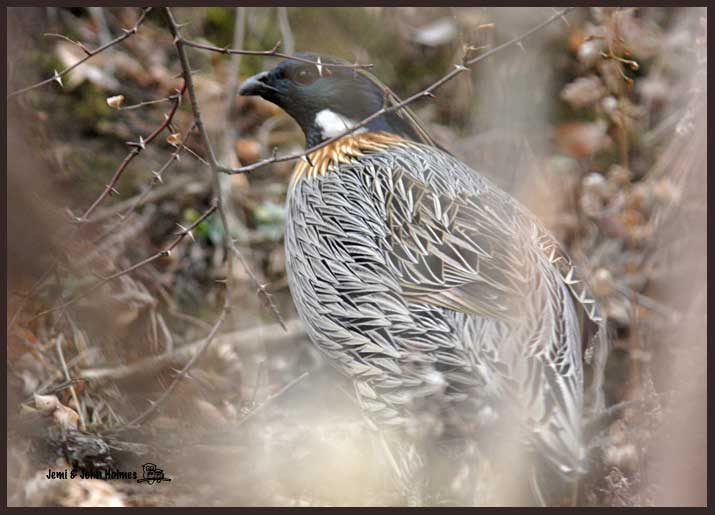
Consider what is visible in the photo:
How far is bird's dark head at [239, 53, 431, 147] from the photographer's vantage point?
425cm

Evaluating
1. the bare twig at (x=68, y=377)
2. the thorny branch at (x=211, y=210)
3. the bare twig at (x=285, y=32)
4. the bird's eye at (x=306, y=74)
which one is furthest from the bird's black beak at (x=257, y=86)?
the bare twig at (x=68, y=377)

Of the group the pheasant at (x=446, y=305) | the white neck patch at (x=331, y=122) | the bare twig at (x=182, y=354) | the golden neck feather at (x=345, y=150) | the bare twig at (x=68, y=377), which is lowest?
the bare twig at (x=182, y=354)

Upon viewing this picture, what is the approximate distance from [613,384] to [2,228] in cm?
409

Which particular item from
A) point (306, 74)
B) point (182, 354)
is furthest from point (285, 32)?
point (182, 354)

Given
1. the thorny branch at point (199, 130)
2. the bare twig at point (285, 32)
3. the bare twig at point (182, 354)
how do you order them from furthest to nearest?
the bare twig at point (285, 32) → the bare twig at point (182, 354) → the thorny branch at point (199, 130)

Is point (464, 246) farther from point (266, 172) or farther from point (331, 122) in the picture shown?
point (266, 172)

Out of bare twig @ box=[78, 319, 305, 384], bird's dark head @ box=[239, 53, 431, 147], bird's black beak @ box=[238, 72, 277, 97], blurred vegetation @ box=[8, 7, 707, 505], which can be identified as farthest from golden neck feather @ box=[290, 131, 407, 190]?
bare twig @ box=[78, 319, 305, 384]

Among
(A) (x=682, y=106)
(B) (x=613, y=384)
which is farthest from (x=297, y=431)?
(A) (x=682, y=106)

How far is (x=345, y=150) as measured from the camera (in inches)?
167

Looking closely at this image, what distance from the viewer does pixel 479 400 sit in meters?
3.71

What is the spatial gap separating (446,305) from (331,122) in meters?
1.26

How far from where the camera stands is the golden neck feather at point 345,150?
4.21 meters

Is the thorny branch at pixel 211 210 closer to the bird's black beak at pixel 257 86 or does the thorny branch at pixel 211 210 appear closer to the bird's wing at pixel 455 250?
the bird's black beak at pixel 257 86

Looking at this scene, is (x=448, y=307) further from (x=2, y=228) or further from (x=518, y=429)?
(x=2, y=228)
